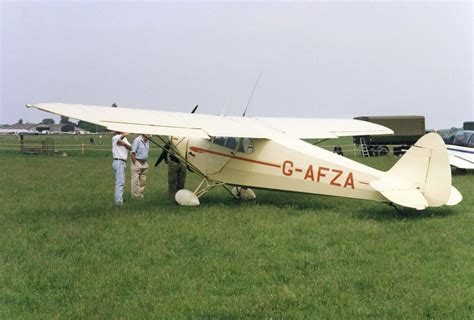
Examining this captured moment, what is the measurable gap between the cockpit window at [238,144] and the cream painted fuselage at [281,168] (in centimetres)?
5

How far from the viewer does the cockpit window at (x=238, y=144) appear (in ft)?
32.2

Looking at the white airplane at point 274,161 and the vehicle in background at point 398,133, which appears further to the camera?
the vehicle in background at point 398,133

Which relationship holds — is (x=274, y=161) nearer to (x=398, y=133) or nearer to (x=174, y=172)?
(x=174, y=172)

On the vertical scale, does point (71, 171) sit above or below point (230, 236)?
below

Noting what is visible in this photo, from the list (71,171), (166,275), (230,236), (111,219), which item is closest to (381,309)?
(166,275)

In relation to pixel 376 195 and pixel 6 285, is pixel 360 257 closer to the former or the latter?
pixel 376 195

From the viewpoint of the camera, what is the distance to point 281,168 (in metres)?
9.20

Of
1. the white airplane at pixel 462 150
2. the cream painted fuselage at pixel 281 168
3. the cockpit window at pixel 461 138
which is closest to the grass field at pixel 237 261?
the cream painted fuselage at pixel 281 168

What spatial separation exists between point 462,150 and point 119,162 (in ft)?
39.8

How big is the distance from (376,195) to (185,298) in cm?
467

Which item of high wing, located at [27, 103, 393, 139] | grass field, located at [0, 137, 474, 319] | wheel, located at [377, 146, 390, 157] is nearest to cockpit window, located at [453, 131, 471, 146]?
high wing, located at [27, 103, 393, 139]

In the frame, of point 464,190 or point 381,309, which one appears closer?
point 381,309

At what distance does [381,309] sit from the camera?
4234 millimetres

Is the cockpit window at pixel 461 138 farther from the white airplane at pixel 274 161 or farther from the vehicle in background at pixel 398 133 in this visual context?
the vehicle in background at pixel 398 133
